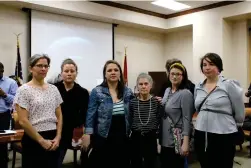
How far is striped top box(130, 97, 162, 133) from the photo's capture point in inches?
93.4

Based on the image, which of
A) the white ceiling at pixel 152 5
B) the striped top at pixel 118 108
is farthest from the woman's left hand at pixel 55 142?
the white ceiling at pixel 152 5

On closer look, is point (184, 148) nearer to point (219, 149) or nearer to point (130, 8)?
point (219, 149)

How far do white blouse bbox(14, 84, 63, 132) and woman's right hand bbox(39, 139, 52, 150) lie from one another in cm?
9

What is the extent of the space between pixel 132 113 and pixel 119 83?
0.95 feet

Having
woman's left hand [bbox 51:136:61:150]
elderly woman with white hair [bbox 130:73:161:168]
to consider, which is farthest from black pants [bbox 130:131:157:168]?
woman's left hand [bbox 51:136:61:150]

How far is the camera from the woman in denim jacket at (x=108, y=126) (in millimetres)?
2271

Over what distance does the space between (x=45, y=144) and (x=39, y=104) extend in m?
0.31

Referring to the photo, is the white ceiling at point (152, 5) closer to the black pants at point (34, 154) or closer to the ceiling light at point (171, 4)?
the ceiling light at point (171, 4)

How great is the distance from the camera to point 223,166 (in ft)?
7.11

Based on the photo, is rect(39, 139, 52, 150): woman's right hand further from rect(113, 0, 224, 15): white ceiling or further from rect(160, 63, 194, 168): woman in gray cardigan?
rect(113, 0, 224, 15): white ceiling

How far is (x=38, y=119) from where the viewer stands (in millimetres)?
2078

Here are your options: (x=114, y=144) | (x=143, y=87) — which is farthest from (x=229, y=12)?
(x=114, y=144)

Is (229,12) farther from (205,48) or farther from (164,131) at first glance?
(164,131)

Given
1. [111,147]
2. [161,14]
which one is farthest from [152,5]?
[111,147]
